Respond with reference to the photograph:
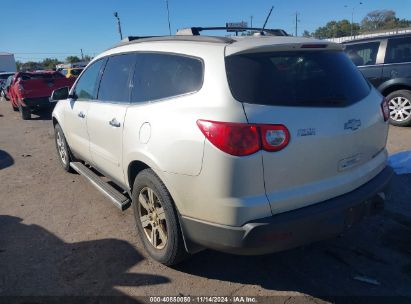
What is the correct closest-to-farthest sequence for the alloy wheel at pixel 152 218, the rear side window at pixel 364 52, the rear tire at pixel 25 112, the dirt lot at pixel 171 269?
the dirt lot at pixel 171 269
the alloy wheel at pixel 152 218
the rear side window at pixel 364 52
the rear tire at pixel 25 112

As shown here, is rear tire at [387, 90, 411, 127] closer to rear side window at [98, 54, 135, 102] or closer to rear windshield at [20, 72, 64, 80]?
rear side window at [98, 54, 135, 102]

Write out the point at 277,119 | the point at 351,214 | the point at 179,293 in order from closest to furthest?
1. the point at 277,119
2. the point at 351,214
3. the point at 179,293

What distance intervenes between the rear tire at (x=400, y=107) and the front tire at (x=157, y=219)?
646cm

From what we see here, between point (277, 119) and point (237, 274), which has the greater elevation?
point (277, 119)

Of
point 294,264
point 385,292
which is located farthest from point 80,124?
point 385,292

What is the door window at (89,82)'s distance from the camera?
4.62 meters

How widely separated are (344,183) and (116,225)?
2.52m

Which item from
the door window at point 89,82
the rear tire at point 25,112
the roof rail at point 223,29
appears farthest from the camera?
the rear tire at point 25,112

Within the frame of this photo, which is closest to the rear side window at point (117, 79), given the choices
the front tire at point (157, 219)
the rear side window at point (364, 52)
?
the front tire at point (157, 219)

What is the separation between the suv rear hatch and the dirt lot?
0.74 m

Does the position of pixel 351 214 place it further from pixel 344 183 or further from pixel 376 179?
pixel 376 179

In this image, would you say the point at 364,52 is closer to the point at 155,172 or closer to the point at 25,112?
the point at 155,172

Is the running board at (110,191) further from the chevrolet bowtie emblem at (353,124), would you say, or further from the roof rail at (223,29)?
the chevrolet bowtie emblem at (353,124)

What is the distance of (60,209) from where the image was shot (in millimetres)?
4848
